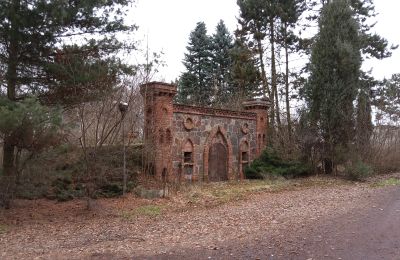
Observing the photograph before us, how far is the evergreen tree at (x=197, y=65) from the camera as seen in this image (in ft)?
98.2

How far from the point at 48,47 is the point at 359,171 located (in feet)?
40.8

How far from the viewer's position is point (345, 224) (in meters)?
8.05

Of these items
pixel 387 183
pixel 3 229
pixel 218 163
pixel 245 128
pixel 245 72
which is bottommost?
pixel 3 229

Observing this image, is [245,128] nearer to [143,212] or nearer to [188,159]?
[188,159]

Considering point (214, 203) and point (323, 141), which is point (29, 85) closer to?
point (214, 203)

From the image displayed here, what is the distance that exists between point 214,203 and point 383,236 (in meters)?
5.23

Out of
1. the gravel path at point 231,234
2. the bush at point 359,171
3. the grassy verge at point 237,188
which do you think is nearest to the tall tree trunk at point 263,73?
the grassy verge at point 237,188

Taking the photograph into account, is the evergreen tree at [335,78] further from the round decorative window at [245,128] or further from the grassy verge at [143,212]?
the grassy verge at [143,212]

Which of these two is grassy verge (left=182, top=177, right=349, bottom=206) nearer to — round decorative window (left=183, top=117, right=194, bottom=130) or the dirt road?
round decorative window (left=183, top=117, right=194, bottom=130)

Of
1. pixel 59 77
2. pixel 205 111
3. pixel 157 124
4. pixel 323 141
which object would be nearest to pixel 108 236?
pixel 59 77

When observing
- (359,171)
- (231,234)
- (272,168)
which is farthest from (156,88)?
(359,171)

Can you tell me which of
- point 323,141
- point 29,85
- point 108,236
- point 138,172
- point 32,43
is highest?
point 32,43

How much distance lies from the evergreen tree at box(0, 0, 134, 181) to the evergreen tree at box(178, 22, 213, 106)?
19408mm

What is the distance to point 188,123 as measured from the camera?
15453mm
